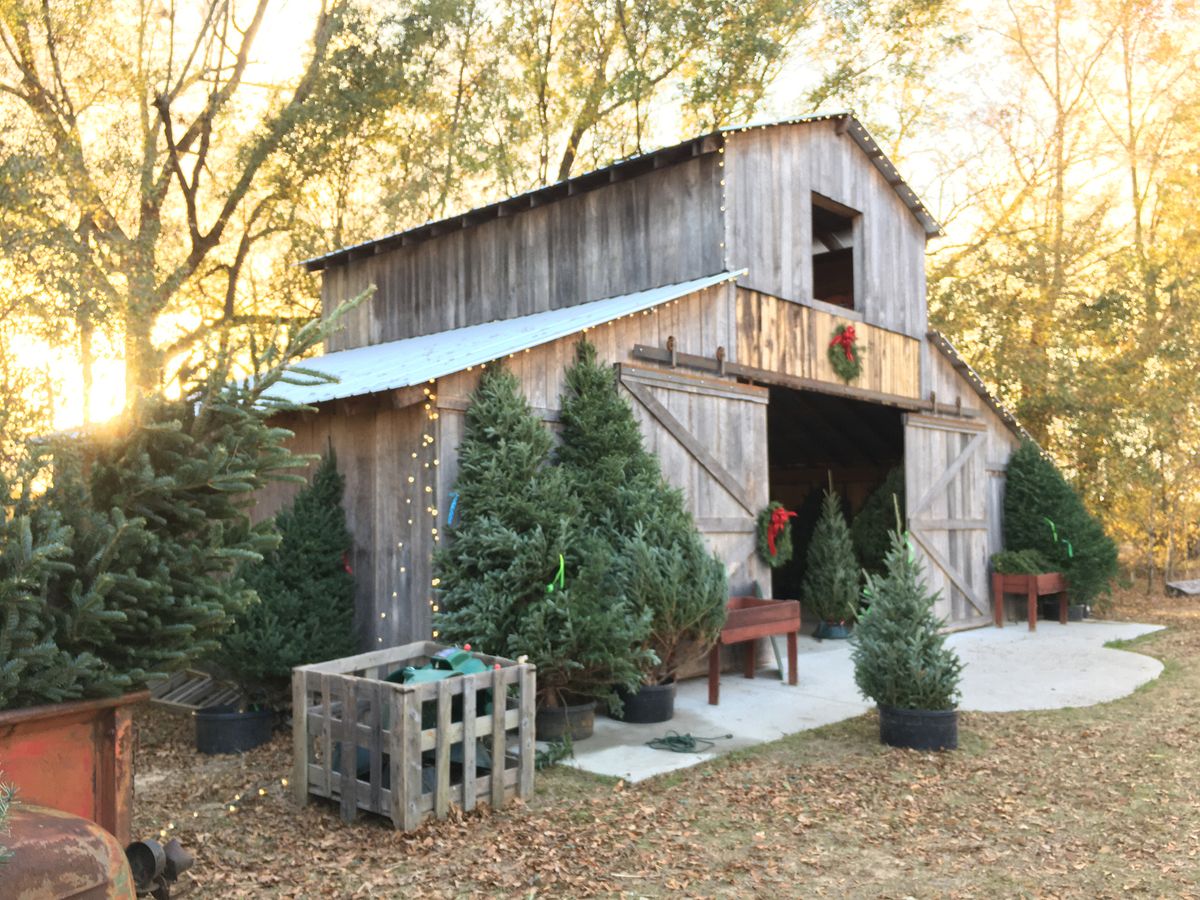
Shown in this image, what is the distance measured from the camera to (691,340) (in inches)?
398

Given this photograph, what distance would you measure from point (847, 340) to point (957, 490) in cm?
389

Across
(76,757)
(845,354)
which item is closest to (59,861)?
(76,757)

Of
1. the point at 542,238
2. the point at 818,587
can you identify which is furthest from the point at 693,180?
the point at 818,587

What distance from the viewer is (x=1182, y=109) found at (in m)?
22.9

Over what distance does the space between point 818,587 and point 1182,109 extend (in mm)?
17233

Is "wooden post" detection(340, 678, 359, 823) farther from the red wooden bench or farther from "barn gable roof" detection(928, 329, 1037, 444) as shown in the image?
"barn gable roof" detection(928, 329, 1037, 444)

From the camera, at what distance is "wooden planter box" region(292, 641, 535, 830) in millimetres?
5414

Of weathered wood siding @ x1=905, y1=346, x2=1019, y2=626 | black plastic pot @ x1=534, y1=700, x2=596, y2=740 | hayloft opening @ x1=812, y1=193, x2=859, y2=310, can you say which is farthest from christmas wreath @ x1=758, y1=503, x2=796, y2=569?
hayloft opening @ x1=812, y1=193, x2=859, y2=310

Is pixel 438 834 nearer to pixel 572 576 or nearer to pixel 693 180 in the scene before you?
pixel 572 576

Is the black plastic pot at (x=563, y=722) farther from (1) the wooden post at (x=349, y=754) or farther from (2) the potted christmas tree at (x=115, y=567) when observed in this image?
(2) the potted christmas tree at (x=115, y=567)

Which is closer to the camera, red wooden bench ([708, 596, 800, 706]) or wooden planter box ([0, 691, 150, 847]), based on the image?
wooden planter box ([0, 691, 150, 847])

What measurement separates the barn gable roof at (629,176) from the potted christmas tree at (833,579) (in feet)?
14.5

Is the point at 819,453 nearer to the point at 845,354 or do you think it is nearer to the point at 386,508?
the point at 845,354

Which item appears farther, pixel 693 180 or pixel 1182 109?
pixel 1182 109
